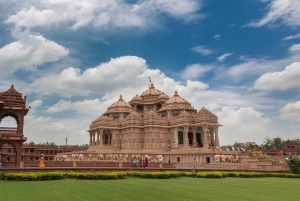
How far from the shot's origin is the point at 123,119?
183 feet

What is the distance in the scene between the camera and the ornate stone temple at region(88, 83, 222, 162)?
4669 cm

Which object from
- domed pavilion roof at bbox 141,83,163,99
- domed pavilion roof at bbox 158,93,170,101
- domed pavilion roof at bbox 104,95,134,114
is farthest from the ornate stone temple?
domed pavilion roof at bbox 141,83,163,99

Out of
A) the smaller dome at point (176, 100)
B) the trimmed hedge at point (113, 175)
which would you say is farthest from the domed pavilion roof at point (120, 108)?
the trimmed hedge at point (113, 175)

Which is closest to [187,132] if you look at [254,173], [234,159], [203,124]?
[203,124]

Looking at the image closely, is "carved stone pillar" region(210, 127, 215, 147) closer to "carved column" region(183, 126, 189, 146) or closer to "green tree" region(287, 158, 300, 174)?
"carved column" region(183, 126, 189, 146)

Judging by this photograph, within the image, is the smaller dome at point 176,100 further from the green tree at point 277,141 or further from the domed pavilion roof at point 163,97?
the green tree at point 277,141

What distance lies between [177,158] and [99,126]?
15.8 metres

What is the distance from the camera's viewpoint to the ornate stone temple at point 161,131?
46.7m

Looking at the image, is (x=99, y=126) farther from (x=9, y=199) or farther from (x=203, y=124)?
(x=9, y=199)

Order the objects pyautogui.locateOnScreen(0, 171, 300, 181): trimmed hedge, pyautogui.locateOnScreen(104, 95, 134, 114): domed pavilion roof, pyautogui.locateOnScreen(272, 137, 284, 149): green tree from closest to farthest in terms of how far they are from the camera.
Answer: pyautogui.locateOnScreen(0, 171, 300, 181): trimmed hedge < pyautogui.locateOnScreen(104, 95, 134, 114): domed pavilion roof < pyautogui.locateOnScreen(272, 137, 284, 149): green tree

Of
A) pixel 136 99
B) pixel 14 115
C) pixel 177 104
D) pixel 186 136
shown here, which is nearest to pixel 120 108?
pixel 136 99

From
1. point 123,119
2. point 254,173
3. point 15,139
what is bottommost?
point 254,173

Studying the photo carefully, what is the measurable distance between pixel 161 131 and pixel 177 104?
254 inches

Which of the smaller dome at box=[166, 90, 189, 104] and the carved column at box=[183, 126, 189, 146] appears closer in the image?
the carved column at box=[183, 126, 189, 146]
